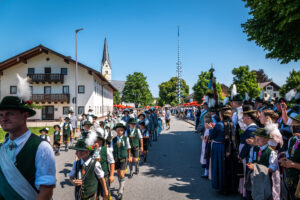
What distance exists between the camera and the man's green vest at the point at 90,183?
320 centimetres

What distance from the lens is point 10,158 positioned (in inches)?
71.6

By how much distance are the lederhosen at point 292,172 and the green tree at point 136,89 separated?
60595mm

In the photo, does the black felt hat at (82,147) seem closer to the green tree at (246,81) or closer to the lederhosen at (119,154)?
the lederhosen at (119,154)

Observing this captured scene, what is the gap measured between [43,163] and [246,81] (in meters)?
46.0

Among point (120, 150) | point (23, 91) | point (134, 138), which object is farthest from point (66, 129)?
point (23, 91)

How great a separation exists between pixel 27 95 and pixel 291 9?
7.72 m

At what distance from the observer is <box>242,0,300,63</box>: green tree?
22.2 ft

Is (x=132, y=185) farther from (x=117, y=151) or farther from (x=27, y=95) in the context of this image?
(x=27, y=95)

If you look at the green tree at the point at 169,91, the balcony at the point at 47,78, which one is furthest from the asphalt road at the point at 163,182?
the green tree at the point at 169,91

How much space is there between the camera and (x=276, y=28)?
7371 mm

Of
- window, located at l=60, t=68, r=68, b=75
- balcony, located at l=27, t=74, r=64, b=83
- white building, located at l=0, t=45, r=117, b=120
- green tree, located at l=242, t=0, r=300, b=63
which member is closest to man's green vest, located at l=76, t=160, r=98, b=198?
green tree, located at l=242, t=0, r=300, b=63

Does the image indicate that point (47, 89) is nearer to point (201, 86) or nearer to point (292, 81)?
A: point (201, 86)

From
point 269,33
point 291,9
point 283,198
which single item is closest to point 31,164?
point 283,198

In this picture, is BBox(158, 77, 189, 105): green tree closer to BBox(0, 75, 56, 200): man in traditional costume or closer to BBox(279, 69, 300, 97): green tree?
BBox(279, 69, 300, 97): green tree
